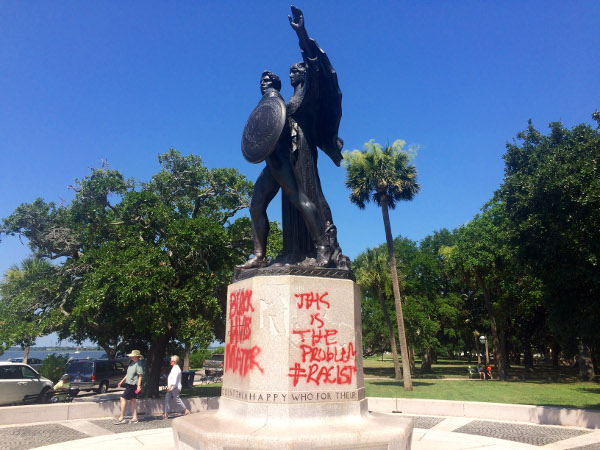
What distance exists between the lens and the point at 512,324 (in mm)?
39469

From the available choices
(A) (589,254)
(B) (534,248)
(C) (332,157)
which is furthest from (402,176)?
(C) (332,157)

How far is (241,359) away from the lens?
17.3 feet

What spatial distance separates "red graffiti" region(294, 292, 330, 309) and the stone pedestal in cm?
1

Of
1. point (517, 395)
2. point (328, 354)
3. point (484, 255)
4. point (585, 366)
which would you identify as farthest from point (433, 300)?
point (328, 354)

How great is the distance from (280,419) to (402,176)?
914 inches

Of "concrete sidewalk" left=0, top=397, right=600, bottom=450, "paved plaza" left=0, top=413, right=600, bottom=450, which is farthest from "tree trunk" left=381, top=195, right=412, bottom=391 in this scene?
"paved plaza" left=0, top=413, right=600, bottom=450

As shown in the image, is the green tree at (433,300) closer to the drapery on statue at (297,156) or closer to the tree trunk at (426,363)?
the tree trunk at (426,363)

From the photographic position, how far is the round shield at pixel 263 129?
228 inches

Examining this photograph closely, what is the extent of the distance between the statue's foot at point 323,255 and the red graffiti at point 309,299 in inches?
21.6

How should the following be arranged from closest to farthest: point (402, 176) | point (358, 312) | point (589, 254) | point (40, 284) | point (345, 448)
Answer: point (345, 448), point (358, 312), point (589, 254), point (40, 284), point (402, 176)

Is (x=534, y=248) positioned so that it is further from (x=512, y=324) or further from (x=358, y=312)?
(x=512, y=324)

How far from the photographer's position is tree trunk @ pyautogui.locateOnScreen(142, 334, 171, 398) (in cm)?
1630

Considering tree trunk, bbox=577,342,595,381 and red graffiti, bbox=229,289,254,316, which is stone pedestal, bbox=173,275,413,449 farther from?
tree trunk, bbox=577,342,595,381

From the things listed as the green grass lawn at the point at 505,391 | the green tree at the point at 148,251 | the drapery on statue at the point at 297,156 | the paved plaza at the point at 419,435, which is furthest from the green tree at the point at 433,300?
the drapery on statue at the point at 297,156
